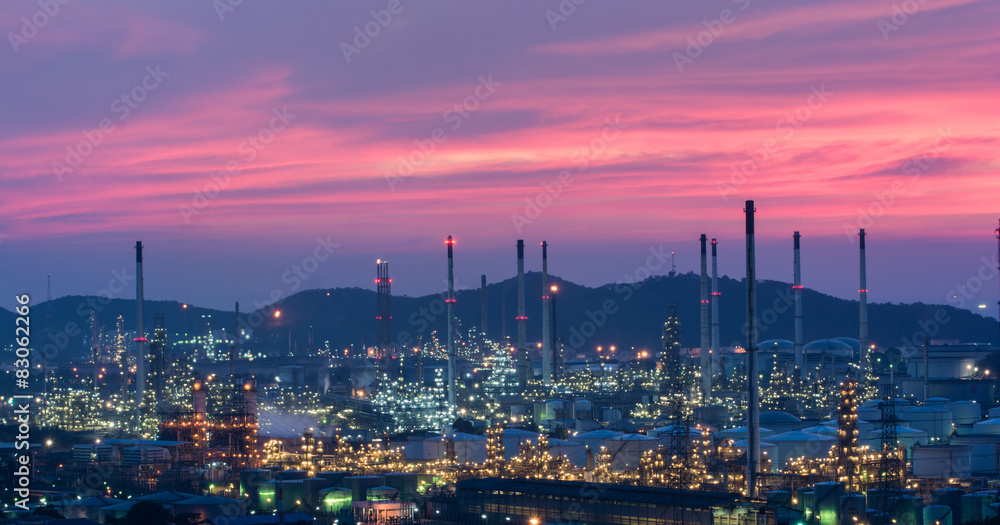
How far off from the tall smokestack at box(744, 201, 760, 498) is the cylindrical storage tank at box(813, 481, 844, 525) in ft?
7.64

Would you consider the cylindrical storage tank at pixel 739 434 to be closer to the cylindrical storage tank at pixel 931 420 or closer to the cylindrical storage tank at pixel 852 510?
the cylindrical storage tank at pixel 931 420

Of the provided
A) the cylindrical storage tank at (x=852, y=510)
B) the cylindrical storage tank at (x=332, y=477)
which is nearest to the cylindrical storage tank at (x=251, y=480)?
the cylindrical storage tank at (x=332, y=477)

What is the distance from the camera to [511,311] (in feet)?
556

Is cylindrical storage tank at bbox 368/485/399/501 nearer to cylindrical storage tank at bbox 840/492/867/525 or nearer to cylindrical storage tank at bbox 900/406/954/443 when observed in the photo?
cylindrical storage tank at bbox 840/492/867/525

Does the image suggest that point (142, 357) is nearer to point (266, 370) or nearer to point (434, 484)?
point (434, 484)

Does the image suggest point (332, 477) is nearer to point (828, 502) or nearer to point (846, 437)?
point (828, 502)

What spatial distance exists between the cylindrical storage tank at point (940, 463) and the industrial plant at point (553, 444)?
58 mm

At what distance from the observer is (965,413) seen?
52.2 m

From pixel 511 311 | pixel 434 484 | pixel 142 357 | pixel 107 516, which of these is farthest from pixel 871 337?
pixel 107 516

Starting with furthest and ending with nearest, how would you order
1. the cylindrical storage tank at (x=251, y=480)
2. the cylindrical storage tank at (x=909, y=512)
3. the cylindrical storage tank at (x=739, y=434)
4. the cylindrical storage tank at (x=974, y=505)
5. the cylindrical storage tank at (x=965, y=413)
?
the cylindrical storage tank at (x=965, y=413) → the cylindrical storage tank at (x=739, y=434) → the cylindrical storage tank at (x=251, y=480) → the cylindrical storage tank at (x=909, y=512) → the cylindrical storage tank at (x=974, y=505)

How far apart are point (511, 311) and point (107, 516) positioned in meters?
140

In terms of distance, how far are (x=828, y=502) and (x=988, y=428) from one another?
809 inches

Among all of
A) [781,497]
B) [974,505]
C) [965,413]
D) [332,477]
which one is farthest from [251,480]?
[965,413]

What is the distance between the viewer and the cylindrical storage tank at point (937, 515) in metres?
29.2
